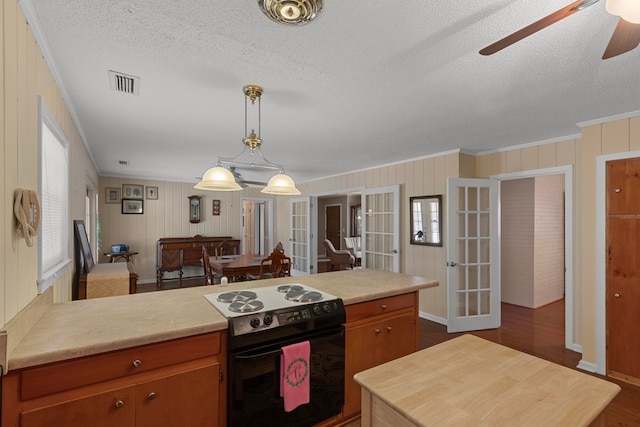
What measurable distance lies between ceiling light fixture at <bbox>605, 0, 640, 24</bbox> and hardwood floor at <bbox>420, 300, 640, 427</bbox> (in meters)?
2.57

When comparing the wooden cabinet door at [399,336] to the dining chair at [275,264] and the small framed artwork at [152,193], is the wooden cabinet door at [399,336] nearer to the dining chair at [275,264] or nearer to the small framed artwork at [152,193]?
the dining chair at [275,264]

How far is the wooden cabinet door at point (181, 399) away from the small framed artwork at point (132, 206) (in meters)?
5.75

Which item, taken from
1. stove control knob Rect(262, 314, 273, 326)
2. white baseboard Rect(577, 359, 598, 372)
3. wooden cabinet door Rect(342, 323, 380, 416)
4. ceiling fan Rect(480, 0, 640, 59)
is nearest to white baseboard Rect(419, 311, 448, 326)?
white baseboard Rect(577, 359, 598, 372)

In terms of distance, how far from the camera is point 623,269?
266 cm

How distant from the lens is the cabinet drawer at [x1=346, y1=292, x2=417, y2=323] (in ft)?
6.73

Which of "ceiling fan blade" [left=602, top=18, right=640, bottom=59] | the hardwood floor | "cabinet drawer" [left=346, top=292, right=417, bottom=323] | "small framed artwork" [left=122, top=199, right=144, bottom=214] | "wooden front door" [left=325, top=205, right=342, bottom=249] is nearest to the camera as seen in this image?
"ceiling fan blade" [left=602, top=18, right=640, bottom=59]

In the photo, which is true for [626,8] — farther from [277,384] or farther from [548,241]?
[548,241]

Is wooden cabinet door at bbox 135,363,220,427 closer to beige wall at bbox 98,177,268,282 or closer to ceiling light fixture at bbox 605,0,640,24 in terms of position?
ceiling light fixture at bbox 605,0,640,24

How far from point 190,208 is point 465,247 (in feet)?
18.2

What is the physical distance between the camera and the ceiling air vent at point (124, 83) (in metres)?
1.95

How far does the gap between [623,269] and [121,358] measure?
371cm

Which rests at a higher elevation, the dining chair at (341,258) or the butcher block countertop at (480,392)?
the butcher block countertop at (480,392)

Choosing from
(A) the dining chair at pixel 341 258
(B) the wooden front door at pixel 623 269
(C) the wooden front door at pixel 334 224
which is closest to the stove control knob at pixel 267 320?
(B) the wooden front door at pixel 623 269

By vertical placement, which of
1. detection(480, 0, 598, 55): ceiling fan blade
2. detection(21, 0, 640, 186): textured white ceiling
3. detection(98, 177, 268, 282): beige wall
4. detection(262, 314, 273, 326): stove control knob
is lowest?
detection(262, 314, 273, 326): stove control knob
